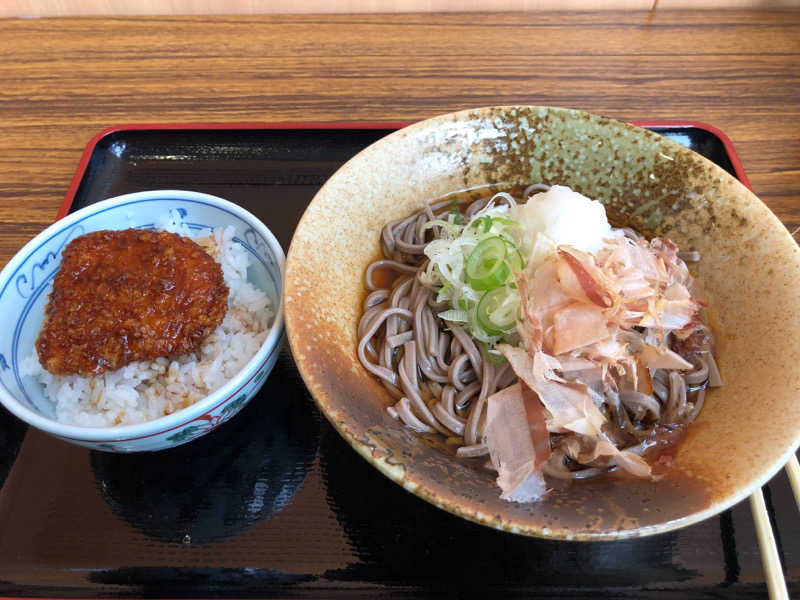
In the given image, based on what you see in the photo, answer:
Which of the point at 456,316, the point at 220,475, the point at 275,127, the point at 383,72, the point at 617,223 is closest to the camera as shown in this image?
the point at 220,475

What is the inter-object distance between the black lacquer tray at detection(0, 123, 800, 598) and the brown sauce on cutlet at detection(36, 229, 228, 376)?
0.96 feet

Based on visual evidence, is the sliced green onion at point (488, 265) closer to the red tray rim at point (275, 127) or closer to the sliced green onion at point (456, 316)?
the sliced green onion at point (456, 316)

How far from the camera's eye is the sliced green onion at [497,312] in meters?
1.60

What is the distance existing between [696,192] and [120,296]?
70.7 inches

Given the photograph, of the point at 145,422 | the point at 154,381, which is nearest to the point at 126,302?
the point at 154,381

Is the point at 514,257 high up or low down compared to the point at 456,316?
up

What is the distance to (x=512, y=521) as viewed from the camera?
1187 millimetres

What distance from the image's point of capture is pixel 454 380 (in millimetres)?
1645

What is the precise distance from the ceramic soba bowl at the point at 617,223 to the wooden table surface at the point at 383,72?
30.6 inches

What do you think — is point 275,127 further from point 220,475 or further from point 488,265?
point 220,475

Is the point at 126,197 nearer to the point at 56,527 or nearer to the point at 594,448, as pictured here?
the point at 56,527

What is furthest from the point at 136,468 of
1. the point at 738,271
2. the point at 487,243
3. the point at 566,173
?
the point at 738,271

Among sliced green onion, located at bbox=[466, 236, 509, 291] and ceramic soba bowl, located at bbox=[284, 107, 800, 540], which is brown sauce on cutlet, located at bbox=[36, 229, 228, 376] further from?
sliced green onion, located at bbox=[466, 236, 509, 291]

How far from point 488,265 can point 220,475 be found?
97 cm
